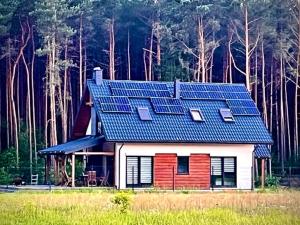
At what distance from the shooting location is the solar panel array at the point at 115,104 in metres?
36.7

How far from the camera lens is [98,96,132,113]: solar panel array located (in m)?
36.7

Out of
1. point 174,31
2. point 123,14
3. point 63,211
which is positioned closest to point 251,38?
point 174,31

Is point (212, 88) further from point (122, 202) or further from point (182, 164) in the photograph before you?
point (122, 202)

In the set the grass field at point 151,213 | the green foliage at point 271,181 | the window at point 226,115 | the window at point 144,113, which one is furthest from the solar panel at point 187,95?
Answer: the grass field at point 151,213

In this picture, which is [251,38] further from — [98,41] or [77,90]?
[77,90]

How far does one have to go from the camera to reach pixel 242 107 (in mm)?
39719

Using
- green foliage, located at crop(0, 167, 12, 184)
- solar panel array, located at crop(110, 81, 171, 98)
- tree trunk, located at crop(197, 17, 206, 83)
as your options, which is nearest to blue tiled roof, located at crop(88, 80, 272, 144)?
solar panel array, located at crop(110, 81, 171, 98)

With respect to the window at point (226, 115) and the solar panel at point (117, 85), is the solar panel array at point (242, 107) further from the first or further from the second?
the solar panel at point (117, 85)

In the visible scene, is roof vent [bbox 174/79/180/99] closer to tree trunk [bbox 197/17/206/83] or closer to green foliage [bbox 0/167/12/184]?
green foliage [bbox 0/167/12/184]

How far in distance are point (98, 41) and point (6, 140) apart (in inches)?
407

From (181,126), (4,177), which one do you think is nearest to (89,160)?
(181,126)

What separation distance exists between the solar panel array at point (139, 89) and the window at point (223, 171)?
175 inches

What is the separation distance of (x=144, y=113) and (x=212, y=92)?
4.72 m

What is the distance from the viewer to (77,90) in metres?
60.5
